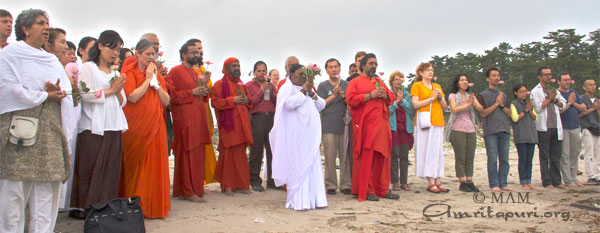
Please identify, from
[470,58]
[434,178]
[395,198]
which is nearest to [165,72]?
[395,198]

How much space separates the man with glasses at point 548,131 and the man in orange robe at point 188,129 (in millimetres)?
6150

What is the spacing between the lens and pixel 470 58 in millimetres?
44750

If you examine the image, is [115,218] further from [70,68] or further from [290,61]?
[290,61]

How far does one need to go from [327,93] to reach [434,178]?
2306mm

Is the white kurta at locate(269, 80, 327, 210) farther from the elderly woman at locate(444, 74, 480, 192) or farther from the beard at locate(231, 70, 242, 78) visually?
the elderly woman at locate(444, 74, 480, 192)

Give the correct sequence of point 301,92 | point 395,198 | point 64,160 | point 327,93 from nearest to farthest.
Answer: point 64,160 → point 301,92 → point 395,198 → point 327,93

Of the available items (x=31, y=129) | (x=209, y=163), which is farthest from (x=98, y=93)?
(x=209, y=163)

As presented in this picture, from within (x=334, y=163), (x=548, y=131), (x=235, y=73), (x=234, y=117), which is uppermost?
(x=235, y=73)

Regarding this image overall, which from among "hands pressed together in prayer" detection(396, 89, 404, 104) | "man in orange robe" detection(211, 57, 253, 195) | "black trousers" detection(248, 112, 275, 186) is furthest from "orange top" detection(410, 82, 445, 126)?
"man in orange robe" detection(211, 57, 253, 195)

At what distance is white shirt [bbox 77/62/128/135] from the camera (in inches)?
195

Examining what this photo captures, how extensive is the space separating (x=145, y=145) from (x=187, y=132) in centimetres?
106

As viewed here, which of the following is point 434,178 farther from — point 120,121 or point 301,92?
point 120,121

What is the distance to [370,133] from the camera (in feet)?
23.4

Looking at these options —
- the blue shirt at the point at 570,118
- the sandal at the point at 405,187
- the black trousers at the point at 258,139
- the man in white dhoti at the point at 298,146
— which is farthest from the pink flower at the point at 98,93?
the blue shirt at the point at 570,118
